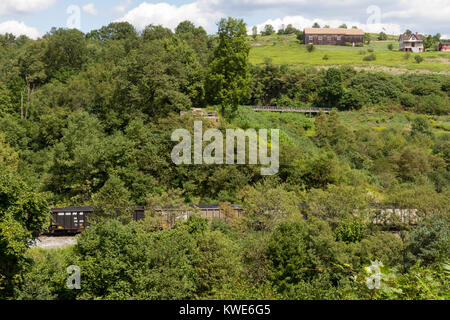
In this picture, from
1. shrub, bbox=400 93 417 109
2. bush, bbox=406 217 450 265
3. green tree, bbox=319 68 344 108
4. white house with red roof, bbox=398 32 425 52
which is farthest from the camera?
white house with red roof, bbox=398 32 425 52

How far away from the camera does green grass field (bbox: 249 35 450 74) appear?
7356cm

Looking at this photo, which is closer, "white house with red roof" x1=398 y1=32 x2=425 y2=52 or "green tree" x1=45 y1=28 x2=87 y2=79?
"green tree" x1=45 y1=28 x2=87 y2=79

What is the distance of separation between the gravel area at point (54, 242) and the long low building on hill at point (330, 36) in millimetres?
78170

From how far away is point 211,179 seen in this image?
99.0ft

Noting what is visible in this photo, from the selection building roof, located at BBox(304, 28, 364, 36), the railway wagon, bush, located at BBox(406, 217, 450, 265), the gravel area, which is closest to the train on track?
the railway wagon

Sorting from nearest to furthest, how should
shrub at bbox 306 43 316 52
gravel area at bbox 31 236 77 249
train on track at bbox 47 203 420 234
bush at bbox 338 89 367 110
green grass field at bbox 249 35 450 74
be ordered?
1. gravel area at bbox 31 236 77 249
2. train on track at bbox 47 203 420 234
3. bush at bbox 338 89 367 110
4. green grass field at bbox 249 35 450 74
5. shrub at bbox 306 43 316 52

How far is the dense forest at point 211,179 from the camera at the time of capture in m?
16.9

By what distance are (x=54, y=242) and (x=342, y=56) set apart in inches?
2704

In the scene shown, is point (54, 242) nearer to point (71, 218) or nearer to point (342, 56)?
point (71, 218)

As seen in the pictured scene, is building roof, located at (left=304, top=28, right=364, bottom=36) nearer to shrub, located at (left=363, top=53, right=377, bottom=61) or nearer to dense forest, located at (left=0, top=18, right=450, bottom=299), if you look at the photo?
shrub, located at (left=363, top=53, right=377, bottom=61)

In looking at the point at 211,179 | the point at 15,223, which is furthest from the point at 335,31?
the point at 15,223

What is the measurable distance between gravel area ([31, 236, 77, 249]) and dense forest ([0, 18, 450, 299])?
147cm

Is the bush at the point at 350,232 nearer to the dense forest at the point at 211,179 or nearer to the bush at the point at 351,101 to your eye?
the dense forest at the point at 211,179
